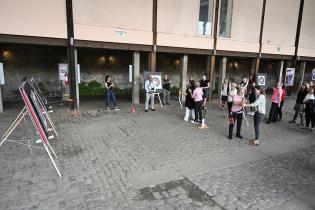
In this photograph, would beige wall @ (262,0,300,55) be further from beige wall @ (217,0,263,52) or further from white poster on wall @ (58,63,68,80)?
white poster on wall @ (58,63,68,80)

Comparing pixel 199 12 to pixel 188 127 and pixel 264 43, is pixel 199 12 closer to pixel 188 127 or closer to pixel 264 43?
pixel 264 43

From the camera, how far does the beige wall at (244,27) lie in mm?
14954

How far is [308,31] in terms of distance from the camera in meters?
18.6

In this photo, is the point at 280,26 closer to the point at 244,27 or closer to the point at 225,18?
the point at 244,27

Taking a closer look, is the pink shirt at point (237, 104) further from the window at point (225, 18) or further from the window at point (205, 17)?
the window at point (225, 18)

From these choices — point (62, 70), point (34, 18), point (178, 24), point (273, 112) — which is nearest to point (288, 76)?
point (273, 112)

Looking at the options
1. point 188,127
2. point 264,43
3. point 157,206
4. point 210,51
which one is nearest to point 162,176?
point 157,206

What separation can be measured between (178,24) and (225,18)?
146 inches

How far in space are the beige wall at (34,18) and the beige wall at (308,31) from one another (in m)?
17.1

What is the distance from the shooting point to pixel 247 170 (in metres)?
5.70

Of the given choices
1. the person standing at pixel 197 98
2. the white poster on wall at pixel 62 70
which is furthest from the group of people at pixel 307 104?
the white poster on wall at pixel 62 70

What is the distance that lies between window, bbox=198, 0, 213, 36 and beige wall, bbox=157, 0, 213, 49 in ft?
1.46

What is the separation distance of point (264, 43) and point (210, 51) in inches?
184

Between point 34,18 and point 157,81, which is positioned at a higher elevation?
point 34,18
